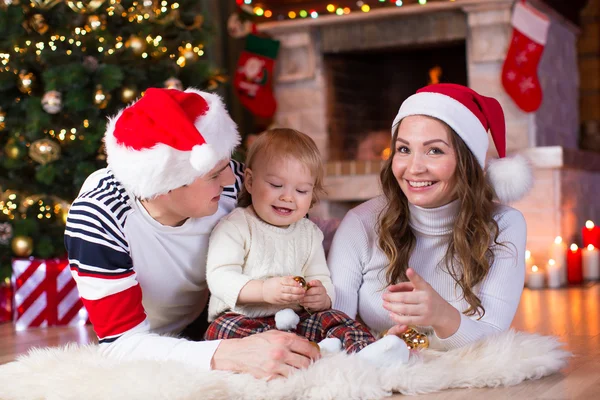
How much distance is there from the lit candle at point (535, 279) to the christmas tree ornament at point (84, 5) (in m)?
2.41

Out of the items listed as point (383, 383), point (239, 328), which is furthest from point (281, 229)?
point (383, 383)

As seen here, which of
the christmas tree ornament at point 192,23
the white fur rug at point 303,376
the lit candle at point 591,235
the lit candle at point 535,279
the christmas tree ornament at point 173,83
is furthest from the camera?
the lit candle at point 591,235

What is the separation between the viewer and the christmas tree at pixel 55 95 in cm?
317

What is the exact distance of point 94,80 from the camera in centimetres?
324

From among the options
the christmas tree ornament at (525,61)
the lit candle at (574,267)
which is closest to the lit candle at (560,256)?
the lit candle at (574,267)

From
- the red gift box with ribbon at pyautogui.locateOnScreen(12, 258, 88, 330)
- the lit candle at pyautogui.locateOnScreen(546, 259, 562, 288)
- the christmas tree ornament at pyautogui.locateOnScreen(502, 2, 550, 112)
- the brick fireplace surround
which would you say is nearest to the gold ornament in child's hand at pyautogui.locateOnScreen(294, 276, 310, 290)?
the red gift box with ribbon at pyautogui.locateOnScreen(12, 258, 88, 330)

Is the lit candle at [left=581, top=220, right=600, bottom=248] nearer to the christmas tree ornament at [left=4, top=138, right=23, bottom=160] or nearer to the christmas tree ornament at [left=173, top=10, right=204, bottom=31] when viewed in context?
the christmas tree ornament at [left=173, top=10, right=204, bottom=31]

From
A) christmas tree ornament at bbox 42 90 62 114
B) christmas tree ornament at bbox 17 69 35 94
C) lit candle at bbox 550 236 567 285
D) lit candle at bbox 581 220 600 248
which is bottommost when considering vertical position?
lit candle at bbox 550 236 567 285

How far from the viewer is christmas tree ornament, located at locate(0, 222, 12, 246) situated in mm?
3230

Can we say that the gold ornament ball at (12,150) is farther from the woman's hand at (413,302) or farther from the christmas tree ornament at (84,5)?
the woman's hand at (413,302)

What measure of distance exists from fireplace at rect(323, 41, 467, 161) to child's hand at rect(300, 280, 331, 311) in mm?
2949

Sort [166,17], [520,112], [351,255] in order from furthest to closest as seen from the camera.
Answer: [520,112], [166,17], [351,255]

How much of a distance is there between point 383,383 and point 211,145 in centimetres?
65

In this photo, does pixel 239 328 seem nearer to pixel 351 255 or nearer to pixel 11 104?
pixel 351 255
